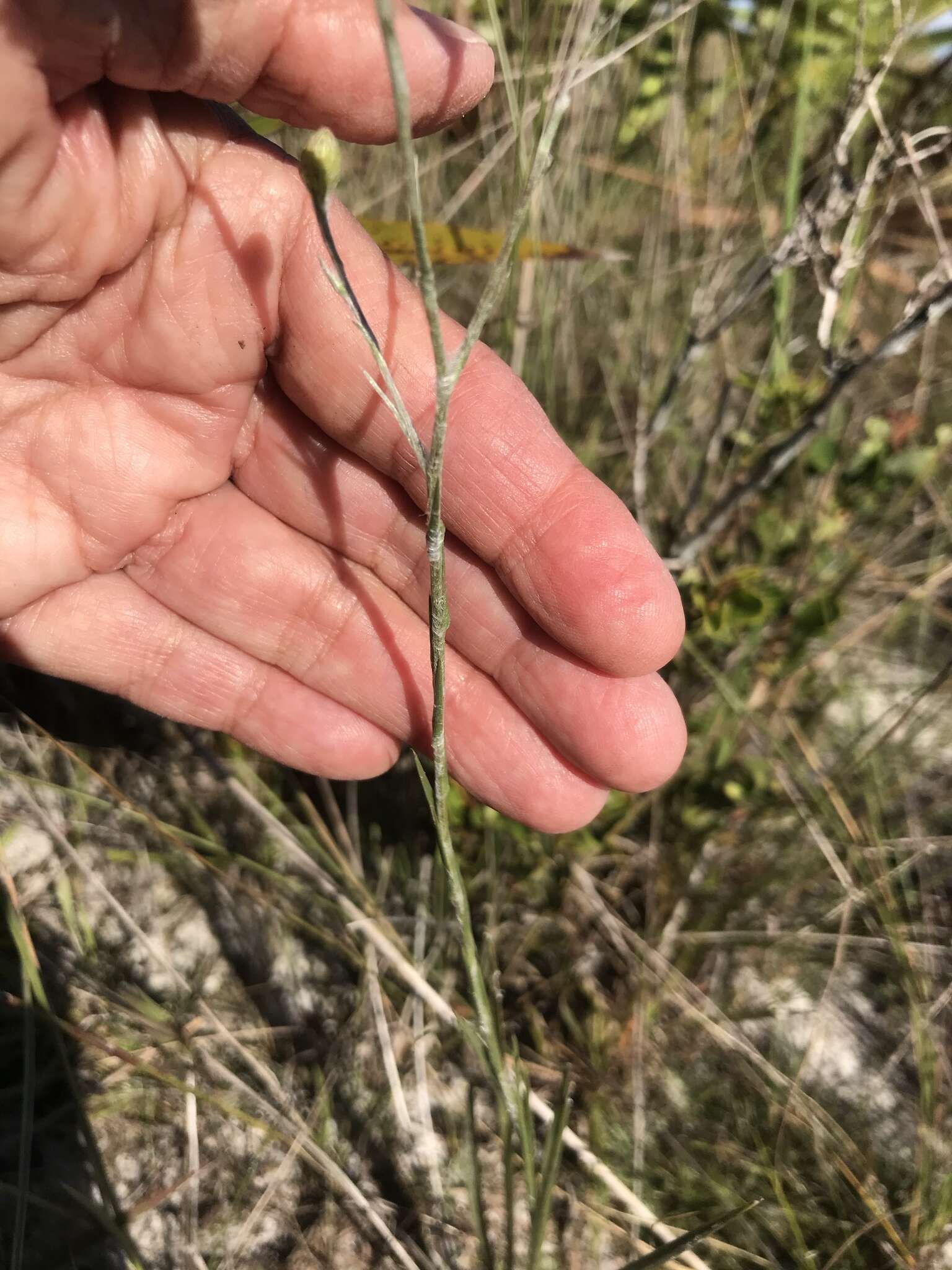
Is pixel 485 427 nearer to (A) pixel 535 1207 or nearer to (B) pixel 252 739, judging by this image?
(B) pixel 252 739

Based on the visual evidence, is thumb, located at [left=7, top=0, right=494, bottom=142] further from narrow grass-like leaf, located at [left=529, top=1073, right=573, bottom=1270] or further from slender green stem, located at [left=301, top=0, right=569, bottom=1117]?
narrow grass-like leaf, located at [left=529, top=1073, right=573, bottom=1270]

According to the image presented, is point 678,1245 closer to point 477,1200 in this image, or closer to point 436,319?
point 477,1200

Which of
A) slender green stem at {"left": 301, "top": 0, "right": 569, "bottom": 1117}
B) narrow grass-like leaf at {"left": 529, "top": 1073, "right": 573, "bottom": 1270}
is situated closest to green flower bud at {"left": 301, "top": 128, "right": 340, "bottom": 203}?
slender green stem at {"left": 301, "top": 0, "right": 569, "bottom": 1117}

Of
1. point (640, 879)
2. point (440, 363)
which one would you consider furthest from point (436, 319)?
point (640, 879)

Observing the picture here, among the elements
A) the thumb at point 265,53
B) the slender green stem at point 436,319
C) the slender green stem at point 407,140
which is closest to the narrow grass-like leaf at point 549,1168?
the slender green stem at point 436,319

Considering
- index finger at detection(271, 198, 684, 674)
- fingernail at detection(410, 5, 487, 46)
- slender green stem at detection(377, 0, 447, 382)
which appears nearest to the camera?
slender green stem at detection(377, 0, 447, 382)

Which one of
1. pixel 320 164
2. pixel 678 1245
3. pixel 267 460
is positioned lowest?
pixel 678 1245

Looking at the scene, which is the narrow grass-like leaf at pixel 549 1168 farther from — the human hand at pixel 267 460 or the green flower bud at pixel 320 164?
the green flower bud at pixel 320 164

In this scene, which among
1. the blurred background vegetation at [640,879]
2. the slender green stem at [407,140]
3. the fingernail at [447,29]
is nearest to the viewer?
the slender green stem at [407,140]
